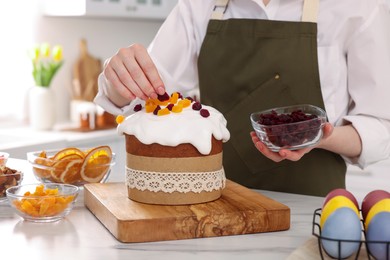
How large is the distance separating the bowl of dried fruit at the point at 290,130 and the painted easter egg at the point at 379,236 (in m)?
0.32

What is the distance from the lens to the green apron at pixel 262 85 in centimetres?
181

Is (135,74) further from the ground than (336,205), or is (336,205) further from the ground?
(135,74)

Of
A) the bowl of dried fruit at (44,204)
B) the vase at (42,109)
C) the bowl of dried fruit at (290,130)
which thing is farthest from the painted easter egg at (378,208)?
the vase at (42,109)

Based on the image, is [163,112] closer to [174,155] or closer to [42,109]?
[174,155]

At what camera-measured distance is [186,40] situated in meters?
1.98

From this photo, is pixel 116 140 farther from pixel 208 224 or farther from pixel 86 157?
pixel 208 224

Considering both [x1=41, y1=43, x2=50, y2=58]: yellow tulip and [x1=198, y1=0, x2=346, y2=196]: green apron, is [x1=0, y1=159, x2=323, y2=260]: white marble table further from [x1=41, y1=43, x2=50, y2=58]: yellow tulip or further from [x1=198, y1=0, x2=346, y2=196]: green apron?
[x1=41, y1=43, x2=50, y2=58]: yellow tulip

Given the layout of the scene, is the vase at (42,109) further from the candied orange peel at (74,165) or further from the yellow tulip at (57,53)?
the candied orange peel at (74,165)

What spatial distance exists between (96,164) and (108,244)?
1.44 feet

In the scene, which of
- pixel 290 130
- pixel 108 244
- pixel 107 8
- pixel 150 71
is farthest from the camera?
pixel 107 8

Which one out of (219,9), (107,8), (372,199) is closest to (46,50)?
(107,8)

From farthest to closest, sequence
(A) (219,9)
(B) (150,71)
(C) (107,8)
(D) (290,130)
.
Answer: (C) (107,8) → (A) (219,9) → (B) (150,71) → (D) (290,130)

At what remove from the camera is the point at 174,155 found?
1.34m

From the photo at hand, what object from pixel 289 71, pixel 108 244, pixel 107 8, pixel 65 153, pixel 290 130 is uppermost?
pixel 107 8
